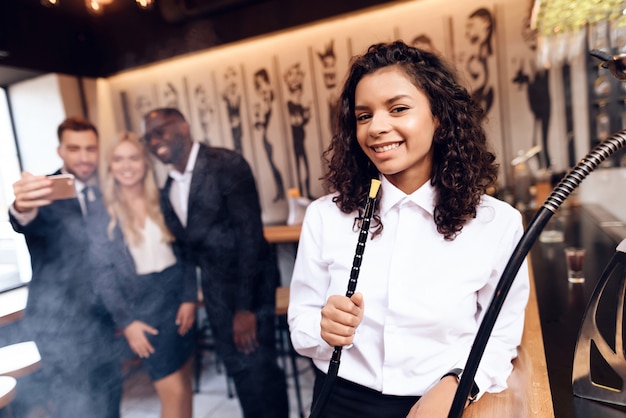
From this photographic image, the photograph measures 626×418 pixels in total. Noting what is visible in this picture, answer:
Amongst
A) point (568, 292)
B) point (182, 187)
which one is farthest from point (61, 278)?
point (568, 292)

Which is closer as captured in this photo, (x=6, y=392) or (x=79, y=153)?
(x=6, y=392)

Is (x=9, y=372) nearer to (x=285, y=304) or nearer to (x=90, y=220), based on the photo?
(x=90, y=220)

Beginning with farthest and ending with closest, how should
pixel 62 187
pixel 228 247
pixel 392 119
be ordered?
pixel 228 247
pixel 62 187
pixel 392 119

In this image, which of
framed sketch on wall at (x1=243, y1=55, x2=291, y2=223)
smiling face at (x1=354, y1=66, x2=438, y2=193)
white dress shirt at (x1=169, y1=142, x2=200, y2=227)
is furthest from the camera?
framed sketch on wall at (x1=243, y1=55, x2=291, y2=223)

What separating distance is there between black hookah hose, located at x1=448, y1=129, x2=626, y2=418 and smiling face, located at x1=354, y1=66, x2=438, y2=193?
0.36 m

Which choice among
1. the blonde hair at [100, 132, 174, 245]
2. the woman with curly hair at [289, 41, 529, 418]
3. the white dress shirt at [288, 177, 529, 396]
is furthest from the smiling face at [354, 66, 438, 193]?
the blonde hair at [100, 132, 174, 245]

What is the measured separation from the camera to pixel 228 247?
6.22 ft

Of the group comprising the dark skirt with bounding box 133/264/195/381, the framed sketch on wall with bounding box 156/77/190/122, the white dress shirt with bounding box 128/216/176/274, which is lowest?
the dark skirt with bounding box 133/264/195/381

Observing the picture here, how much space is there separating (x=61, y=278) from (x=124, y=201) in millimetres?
393

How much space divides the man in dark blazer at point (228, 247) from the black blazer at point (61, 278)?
0.37 metres

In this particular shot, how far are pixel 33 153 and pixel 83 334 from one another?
748 millimetres

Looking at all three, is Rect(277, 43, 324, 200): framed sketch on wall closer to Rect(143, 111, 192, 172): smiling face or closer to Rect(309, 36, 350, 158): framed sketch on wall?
Rect(309, 36, 350, 158): framed sketch on wall

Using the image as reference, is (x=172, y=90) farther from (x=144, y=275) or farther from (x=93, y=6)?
(x=144, y=275)

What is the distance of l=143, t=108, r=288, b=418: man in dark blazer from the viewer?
5.78ft
